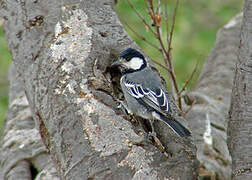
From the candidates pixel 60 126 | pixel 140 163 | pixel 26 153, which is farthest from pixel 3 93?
pixel 140 163

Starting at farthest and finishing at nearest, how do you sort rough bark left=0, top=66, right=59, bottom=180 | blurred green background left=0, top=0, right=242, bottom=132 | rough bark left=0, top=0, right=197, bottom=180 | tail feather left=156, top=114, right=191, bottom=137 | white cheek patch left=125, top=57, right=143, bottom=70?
blurred green background left=0, top=0, right=242, bottom=132, rough bark left=0, top=66, right=59, bottom=180, white cheek patch left=125, top=57, right=143, bottom=70, tail feather left=156, top=114, right=191, bottom=137, rough bark left=0, top=0, right=197, bottom=180

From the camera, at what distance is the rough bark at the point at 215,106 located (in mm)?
4070

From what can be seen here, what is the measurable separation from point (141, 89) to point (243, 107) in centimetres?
111

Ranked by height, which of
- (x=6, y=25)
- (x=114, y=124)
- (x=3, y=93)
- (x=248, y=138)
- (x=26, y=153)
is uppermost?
(x=6, y=25)

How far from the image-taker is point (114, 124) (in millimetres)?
2898

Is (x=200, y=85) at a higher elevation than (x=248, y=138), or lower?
lower

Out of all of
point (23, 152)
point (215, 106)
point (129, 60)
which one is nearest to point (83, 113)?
point (129, 60)

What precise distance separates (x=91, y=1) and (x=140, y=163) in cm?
143

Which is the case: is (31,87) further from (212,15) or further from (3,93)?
(212,15)

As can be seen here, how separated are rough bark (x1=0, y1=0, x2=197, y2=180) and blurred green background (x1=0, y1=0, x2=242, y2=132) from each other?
3.18 metres

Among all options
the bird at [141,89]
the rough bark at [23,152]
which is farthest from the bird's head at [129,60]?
the rough bark at [23,152]

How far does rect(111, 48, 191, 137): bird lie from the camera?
3408 millimetres

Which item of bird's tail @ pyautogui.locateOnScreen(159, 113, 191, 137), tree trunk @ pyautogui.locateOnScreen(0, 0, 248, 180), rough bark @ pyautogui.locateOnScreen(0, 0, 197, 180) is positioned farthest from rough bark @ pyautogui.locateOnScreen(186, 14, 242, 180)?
rough bark @ pyautogui.locateOnScreen(0, 0, 197, 180)

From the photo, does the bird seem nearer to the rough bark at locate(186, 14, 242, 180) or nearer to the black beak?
the black beak
